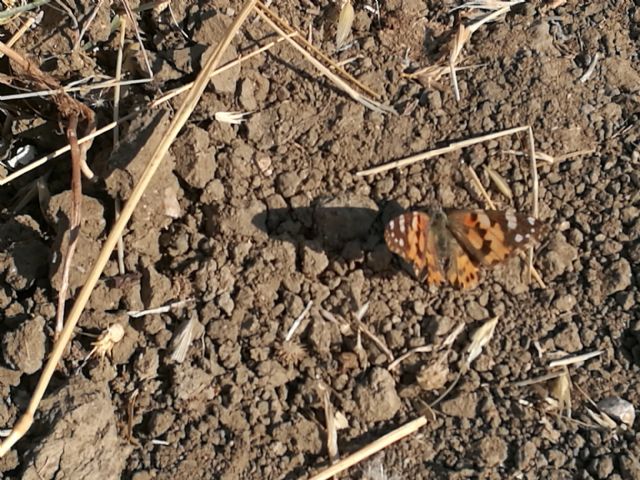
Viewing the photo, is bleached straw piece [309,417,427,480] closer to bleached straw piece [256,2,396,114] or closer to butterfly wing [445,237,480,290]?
butterfly wing [445,237,480,290]

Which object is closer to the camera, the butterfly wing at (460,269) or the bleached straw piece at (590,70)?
the butterfly wing at (460,269)

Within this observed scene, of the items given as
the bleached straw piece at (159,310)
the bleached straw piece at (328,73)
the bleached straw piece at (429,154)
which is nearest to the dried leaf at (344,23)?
the bleached straw piece at (328,73)

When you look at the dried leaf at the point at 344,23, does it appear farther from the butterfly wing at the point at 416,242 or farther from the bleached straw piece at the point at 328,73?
the butterfly wing at the point at 416,242

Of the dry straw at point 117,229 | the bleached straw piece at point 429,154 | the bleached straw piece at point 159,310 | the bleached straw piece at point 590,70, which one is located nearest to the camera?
the dry straw at point 117,229

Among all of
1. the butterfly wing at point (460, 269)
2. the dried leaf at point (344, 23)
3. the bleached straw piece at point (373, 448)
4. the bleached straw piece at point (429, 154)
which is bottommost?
the bleached straw piece at point (373, 448)

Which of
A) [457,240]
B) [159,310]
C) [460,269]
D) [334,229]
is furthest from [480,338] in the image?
[159,310]

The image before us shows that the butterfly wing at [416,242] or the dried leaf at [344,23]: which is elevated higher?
the dried leaf at [344,23]

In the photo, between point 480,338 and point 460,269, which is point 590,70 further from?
point 480,338

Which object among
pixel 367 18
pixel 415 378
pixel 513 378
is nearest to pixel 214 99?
pixel 367 18
